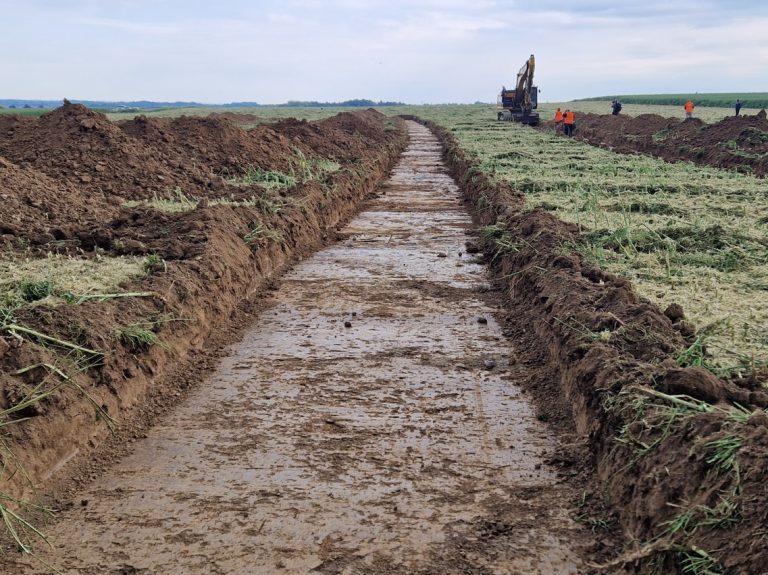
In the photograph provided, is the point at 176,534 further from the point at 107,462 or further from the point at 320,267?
the point at 320,267

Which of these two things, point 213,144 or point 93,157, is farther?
point 213,144

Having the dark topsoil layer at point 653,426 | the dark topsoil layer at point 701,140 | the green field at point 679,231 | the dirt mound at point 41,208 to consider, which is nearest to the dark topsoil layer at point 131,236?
the dirt mound at point 41,208

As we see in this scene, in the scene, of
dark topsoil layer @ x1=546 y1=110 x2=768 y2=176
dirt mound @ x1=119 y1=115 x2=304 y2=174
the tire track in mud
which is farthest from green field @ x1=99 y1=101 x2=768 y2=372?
dirt mound @ x1=119 y1=115 x2=304 y2=174

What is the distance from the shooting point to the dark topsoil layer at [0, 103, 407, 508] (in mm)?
4746

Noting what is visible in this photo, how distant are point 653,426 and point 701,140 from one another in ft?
74.4

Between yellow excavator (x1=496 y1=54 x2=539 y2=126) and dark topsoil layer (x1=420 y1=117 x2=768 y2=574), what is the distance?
33.9 m

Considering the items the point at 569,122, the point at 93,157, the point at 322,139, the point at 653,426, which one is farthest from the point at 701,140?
the point at 653,426

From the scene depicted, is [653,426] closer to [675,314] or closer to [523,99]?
[675,314]

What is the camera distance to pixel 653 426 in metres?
3.85

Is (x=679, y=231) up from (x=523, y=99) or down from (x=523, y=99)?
down

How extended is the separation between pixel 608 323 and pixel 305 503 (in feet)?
9.19

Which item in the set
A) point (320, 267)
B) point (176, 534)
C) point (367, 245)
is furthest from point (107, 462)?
point (367, 245)

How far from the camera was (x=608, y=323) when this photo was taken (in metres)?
5.54

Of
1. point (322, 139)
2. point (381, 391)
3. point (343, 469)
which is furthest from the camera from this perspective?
point (322, 139)
